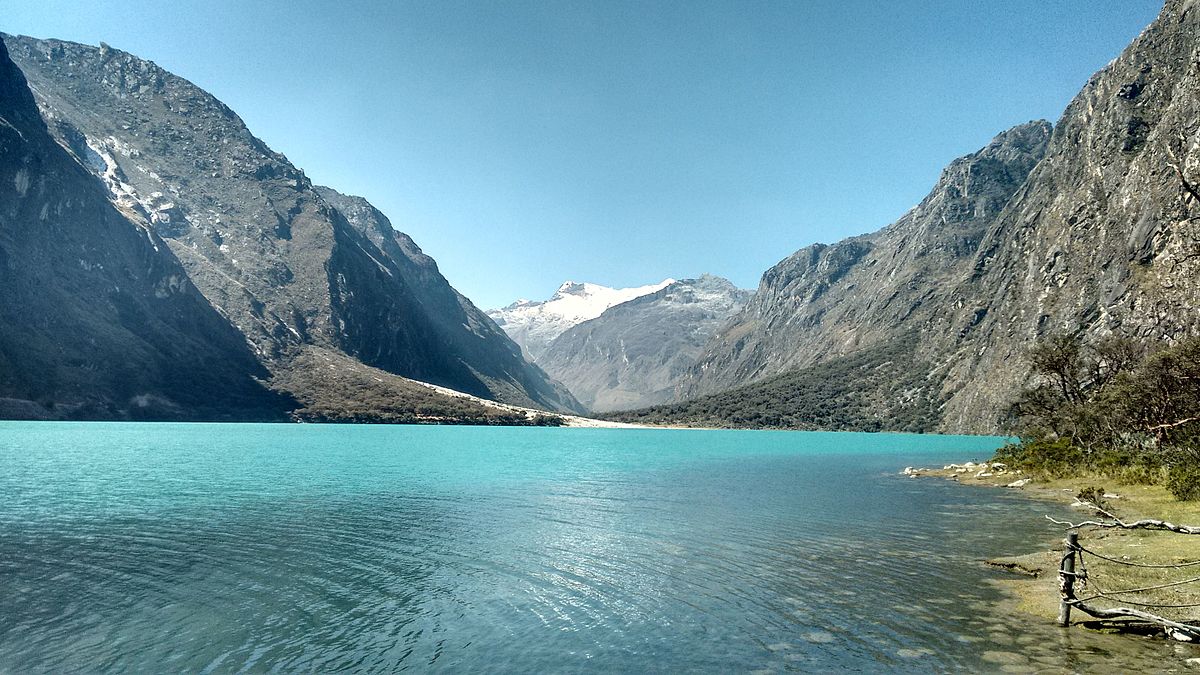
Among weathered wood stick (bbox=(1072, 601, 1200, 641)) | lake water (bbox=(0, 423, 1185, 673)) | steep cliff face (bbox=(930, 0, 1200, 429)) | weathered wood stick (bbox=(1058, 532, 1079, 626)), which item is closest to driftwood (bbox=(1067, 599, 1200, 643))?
weathered wood stick (bbox=(1072, 601, 1200, 641))

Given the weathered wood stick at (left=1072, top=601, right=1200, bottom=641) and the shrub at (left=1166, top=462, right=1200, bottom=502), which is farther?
the shrub at (left=1166, top=462, right=1200, bottom=502)

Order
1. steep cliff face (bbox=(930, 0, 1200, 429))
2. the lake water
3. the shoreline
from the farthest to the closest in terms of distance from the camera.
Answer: steep cliff face (bbox=(930, 0, 1200, 429)), the shoreline, the lake water

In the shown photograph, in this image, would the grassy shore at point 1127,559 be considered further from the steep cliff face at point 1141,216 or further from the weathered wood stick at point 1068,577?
the steep cliff face at point 1141,216

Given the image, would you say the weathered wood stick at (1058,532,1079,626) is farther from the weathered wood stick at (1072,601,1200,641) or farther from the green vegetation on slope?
the green vegetation on slope

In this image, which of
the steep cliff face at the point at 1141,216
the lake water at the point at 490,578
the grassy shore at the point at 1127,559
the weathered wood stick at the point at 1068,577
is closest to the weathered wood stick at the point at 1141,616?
the weathered wood stick at the point at 1068,577

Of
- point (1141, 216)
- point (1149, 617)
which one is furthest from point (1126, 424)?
point (1141, 216)

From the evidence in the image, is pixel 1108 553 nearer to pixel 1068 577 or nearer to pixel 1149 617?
pixel 1068 577

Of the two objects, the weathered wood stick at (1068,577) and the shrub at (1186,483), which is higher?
the shrub at (1186,483)
